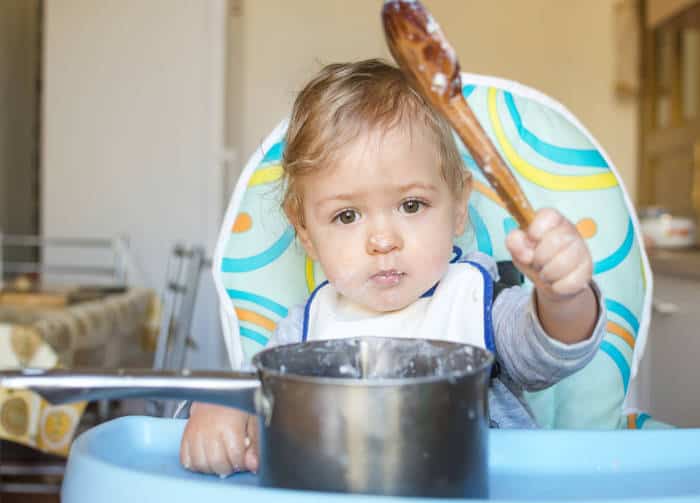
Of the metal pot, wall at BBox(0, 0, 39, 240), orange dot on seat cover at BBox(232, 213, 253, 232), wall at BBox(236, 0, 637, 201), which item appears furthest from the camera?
wall at BBox(236, 0, 637, 201)

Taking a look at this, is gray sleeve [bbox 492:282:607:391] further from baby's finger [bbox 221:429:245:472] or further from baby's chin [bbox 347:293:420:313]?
baby's finger [bbox 221:429:245:472]

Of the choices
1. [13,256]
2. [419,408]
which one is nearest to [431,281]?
[419,408]

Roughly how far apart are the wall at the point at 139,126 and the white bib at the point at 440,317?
2.53 meters

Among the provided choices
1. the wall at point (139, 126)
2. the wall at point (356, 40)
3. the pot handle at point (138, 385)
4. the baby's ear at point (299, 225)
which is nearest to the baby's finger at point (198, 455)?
the pot handle at point (138, 385)

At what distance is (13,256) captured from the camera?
372cm

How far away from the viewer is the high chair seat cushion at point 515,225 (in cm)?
92

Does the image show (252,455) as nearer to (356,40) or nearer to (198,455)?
(198,455)

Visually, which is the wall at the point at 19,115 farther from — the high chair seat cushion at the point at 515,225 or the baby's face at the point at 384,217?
the baby's face at the point at 384,217

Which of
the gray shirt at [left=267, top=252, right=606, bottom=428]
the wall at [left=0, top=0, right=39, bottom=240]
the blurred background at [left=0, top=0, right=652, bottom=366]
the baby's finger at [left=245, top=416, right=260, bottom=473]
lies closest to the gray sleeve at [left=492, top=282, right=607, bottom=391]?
the gray shirt at [left=267, top=252, right=606, bottom=428]

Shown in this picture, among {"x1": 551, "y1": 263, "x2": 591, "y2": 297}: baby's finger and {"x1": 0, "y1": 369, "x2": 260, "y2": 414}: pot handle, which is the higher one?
{"x1": 551, "y1": 263, "x2": 591, "y2": 297}: baby's finger

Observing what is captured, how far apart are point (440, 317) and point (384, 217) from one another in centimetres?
14

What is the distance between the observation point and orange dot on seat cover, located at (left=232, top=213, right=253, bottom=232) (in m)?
0.99

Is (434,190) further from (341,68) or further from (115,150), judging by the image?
(115,150)

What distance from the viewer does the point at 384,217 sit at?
2.39 ft
